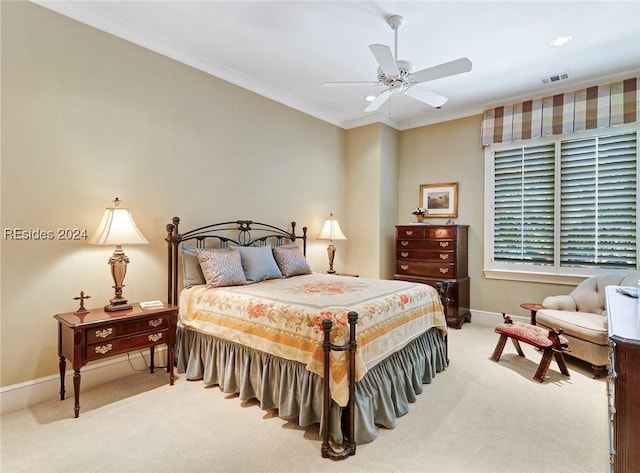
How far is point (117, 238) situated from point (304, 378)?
1.87 metres

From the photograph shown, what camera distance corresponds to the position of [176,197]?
11.5ft

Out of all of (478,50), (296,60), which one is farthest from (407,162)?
(296,60)

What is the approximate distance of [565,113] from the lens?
4.27 m

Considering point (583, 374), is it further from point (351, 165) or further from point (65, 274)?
→ point (65, 274)

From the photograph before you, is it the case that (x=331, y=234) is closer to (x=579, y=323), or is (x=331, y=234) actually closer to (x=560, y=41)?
(x=579, y=323)

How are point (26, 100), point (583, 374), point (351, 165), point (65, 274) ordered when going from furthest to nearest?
point (351, 165) < point (583, 374) < point (65, 274) < point (26, 100)

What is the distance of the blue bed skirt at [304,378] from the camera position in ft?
7.32

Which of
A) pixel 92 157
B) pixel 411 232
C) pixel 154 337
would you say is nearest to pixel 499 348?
pixel 411 232

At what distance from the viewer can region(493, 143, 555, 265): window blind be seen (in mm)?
4492

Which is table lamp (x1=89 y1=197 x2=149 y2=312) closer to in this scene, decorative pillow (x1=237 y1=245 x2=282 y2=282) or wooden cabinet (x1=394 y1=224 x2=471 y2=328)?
decorative pillow (x1=237 y1=245 x2=282 y2=282)

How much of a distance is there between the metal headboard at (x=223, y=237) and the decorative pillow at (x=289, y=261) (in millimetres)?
390

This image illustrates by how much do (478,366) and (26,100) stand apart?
4.63 meters

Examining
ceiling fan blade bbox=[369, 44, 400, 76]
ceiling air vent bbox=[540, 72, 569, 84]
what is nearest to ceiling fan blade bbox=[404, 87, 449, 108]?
ceiling fan blade bbox=[369, 44, 400, 76]

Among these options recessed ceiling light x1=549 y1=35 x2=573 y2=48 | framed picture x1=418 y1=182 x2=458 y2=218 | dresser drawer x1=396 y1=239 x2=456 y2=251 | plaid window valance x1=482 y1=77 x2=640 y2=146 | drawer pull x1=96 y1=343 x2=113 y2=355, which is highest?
recessed ceiling light x1=549 y1=35 x2=573 y2=48
